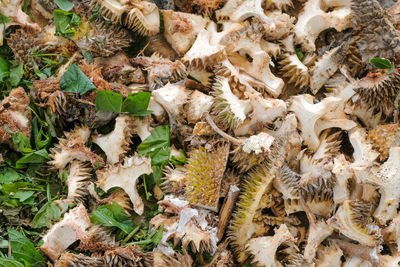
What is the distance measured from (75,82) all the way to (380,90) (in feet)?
5.14

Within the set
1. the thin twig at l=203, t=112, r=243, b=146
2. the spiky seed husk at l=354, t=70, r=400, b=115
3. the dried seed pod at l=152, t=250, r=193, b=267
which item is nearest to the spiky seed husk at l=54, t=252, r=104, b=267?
Answer: the dried seed pod at l=152, t=250, r=193, b=267

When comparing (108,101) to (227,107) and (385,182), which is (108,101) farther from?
(385,182)

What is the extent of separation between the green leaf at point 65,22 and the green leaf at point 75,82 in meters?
0.27

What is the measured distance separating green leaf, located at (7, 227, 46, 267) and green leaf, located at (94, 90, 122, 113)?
71 centimetres

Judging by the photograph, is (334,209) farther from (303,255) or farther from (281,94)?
(281,94)

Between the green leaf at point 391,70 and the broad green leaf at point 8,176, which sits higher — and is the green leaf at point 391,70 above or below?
above

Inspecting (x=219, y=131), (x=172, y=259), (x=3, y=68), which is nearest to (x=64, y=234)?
(x=172, y=259)

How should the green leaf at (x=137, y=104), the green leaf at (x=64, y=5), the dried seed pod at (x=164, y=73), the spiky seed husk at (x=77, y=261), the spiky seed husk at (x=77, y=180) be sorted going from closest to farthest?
1. the spiky seed husk at (x=77, y=261)
2. the spiky seed husk at (x=77, y=180)
3. the green leaf at (x=137, y=104)
4. the dried seed pod at (x=164, y=73)
5. the green leaf at (x=64, y=5)

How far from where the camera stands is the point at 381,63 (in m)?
2.35

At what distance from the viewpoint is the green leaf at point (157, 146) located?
2.22m

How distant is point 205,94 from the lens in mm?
2354

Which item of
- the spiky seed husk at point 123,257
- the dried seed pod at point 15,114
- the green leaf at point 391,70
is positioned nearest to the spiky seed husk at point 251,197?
the spiky seed husk at point 123,257

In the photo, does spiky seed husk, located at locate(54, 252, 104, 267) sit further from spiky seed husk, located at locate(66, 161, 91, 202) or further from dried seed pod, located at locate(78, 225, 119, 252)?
spiky seed husk, located at locate(66, 161, 91, 202)

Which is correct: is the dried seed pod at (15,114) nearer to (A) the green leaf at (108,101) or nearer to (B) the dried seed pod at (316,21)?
(A) the green leaf at (108,101)
